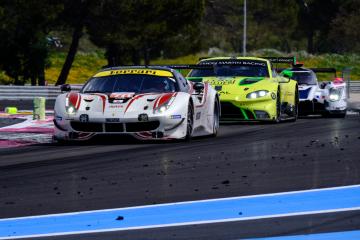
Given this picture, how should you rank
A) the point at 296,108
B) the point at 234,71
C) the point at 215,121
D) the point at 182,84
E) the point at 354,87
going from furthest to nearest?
the point at 354,87, the point at 296,108, the point at 234,71, the point at 215,121, the point at 182,84

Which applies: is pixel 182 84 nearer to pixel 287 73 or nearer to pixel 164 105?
pixel 164 105

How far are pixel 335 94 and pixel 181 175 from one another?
13.1m

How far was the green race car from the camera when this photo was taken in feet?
61.6

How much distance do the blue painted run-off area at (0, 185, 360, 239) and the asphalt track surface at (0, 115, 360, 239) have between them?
0.75 ft

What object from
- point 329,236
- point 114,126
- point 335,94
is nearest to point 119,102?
point 114,126

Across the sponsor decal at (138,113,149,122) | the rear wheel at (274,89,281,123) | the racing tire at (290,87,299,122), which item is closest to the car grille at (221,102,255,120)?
the rear wheel at (274,89,281,123)

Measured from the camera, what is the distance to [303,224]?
6.69m

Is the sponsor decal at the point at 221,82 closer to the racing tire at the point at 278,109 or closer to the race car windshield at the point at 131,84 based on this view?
the racing tire at the point at 278,109

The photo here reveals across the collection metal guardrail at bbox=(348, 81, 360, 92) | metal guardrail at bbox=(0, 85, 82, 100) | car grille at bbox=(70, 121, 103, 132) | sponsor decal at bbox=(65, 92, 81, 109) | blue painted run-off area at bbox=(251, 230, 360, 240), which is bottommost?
metal guardrail at bbox=(348, 81, 360, 92)

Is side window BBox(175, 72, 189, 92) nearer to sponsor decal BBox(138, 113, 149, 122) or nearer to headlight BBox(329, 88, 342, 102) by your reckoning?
sponsor decal BBox(138, 113, 149, 122)

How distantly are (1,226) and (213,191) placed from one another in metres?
2.22

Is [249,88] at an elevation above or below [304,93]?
above

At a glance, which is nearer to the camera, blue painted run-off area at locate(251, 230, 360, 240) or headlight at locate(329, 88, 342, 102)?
blue painted run-off area at locate(251, 230, 360, 240)

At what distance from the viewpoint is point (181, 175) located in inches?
389
